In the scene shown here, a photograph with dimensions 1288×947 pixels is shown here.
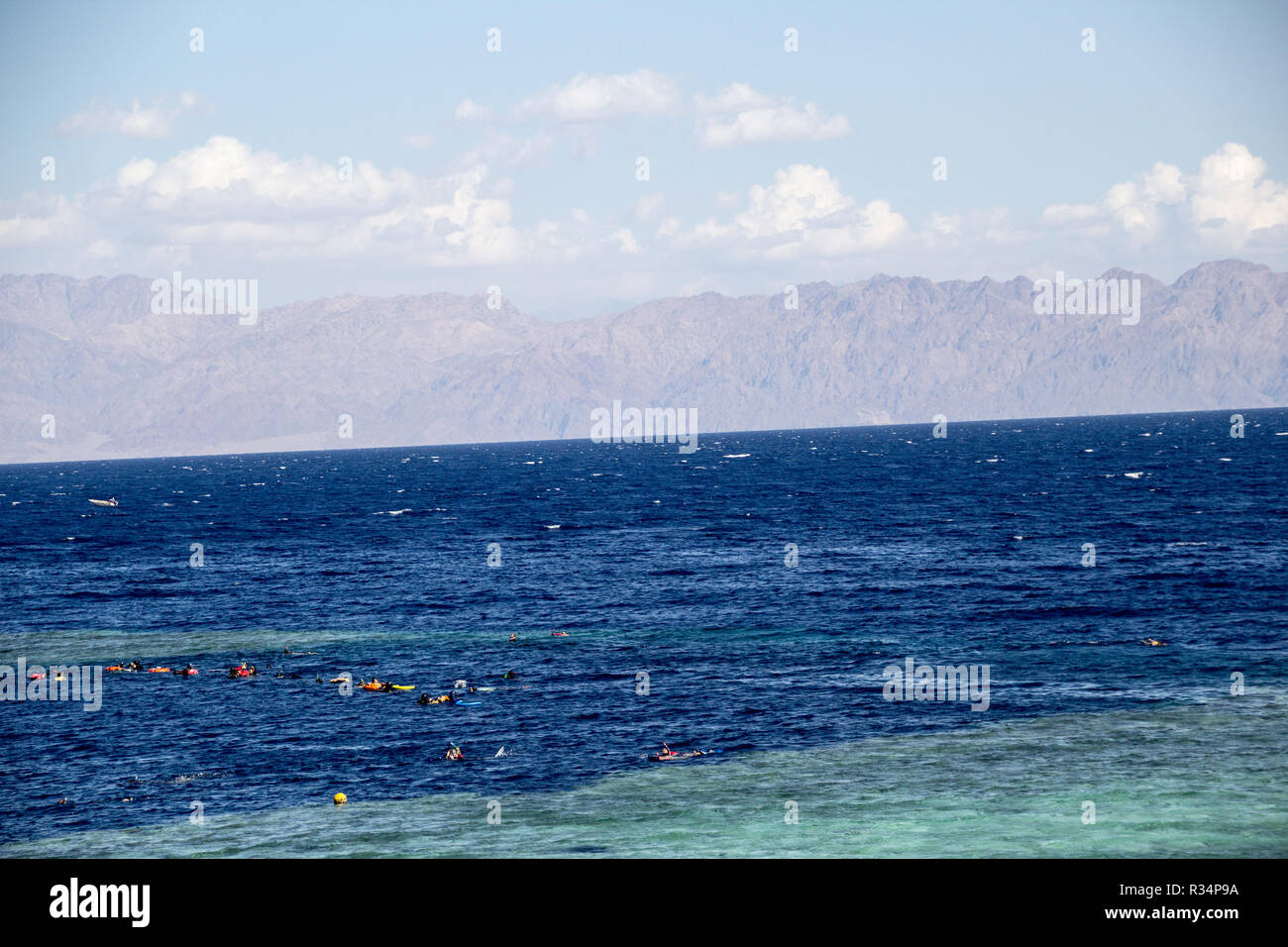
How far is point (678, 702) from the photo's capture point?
58125mm

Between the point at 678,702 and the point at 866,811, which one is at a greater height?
the point at 678,702

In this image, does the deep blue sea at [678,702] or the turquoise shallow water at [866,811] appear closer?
the turquoise shallow water at [866,811]

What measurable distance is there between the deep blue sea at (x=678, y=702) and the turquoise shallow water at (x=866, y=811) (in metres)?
0.18

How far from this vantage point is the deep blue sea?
1563 inches

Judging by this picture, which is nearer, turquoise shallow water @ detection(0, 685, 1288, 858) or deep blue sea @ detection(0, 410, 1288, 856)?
turquoise shallow water @ detection(0, 685, 1288, 858)

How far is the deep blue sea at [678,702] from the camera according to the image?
1563 inches

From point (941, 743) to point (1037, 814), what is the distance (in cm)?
1030

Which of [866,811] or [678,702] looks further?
[678,702]

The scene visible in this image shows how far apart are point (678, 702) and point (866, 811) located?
742 inches

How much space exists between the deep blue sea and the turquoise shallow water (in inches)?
7.2

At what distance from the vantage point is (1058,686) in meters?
58.4

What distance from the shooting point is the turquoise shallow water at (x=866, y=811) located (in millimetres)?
36406

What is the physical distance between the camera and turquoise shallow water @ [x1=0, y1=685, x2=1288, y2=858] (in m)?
36.4

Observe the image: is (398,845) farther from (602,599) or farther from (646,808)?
(602,599)
